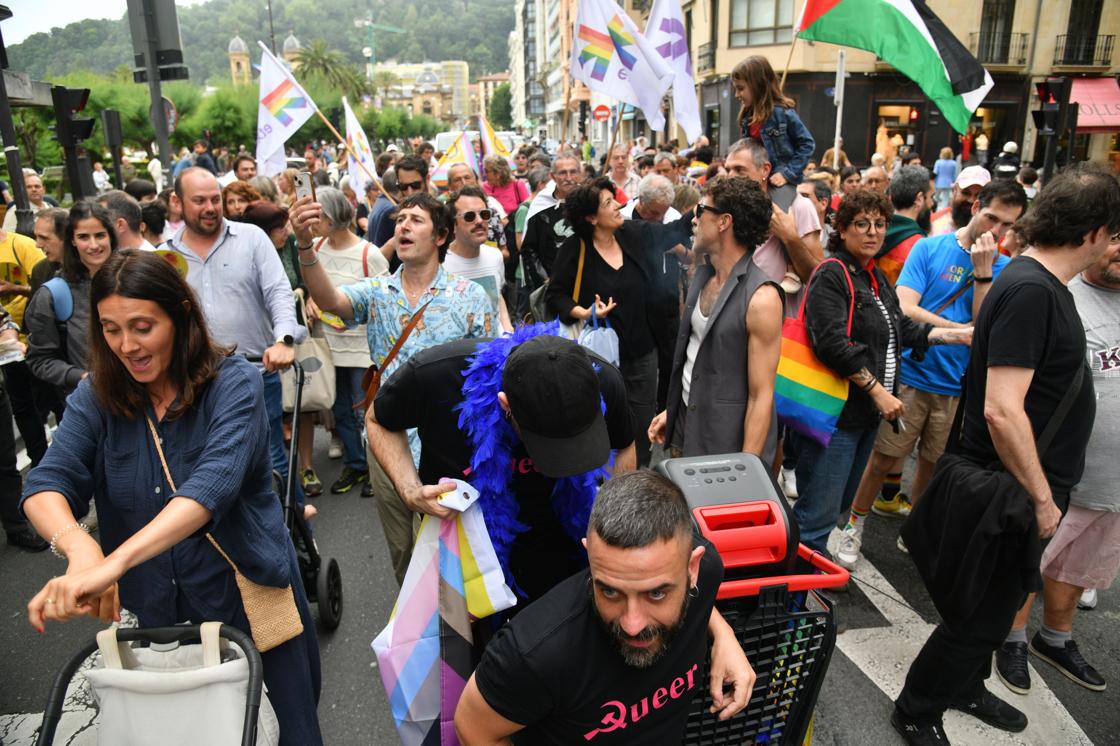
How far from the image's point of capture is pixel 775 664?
84.9 inches

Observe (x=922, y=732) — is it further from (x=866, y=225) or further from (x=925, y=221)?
(x=925, y=221)

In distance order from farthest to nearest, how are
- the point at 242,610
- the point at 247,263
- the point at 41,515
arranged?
1. the point at 247,263
2. the point at 242,610
3. the point at 41,515

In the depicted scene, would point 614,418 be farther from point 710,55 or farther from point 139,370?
point 710,55

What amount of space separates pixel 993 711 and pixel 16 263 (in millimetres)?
6447

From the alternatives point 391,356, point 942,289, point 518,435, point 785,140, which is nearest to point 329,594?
point 391,356

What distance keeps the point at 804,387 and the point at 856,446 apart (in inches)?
18.7

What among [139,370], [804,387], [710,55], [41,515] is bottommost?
Answer: [804,387]

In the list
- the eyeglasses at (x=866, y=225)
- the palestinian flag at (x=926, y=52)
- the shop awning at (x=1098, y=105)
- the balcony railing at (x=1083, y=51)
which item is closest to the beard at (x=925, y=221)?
the palestinian flag at (x=926, y=52)

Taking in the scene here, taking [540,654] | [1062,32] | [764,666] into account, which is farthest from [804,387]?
[1062,32]

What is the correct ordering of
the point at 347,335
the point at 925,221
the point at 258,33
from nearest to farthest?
the point at 347,335
the point at 925,221
the point at 258,33

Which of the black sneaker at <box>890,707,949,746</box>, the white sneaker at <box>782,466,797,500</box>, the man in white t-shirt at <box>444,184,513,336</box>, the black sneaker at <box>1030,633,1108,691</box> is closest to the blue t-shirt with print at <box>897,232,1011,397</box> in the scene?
the white sneaker at <box>782,466,797,500</box>

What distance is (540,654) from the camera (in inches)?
67.3

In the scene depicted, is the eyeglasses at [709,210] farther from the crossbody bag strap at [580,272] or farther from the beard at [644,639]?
the beard at [644,639]

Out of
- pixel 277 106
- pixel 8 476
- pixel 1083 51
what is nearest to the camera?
pixel 8 476
